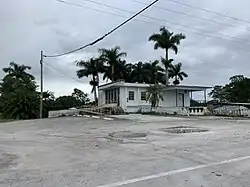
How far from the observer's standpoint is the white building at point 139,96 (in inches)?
1660

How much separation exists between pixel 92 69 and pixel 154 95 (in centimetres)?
1388

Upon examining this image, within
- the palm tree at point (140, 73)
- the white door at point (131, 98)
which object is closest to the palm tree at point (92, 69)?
the palm tree at point (140, 73)

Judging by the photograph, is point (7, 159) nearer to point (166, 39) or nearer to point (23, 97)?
point (23, 97)

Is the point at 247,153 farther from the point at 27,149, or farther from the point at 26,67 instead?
the point at 26,67

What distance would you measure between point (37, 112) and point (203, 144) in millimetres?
36175

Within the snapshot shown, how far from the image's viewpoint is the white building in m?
42.2

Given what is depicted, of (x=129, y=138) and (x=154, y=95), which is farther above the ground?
(x=154, y=95)

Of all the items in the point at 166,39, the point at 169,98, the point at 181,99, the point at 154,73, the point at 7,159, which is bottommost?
the point at 7,159

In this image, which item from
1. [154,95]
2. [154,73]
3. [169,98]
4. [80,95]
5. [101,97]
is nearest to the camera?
[154,95]

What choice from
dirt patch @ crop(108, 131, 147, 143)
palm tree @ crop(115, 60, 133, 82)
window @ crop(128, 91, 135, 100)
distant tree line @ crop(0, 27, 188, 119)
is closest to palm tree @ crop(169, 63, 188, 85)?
distant tree line @ crop(0, 27, 188, 119)

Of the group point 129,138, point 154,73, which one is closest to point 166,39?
point 154,73

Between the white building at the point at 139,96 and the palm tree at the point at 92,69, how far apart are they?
577 cm

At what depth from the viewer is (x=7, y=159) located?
10047mm

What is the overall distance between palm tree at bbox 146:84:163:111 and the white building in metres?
0.82
